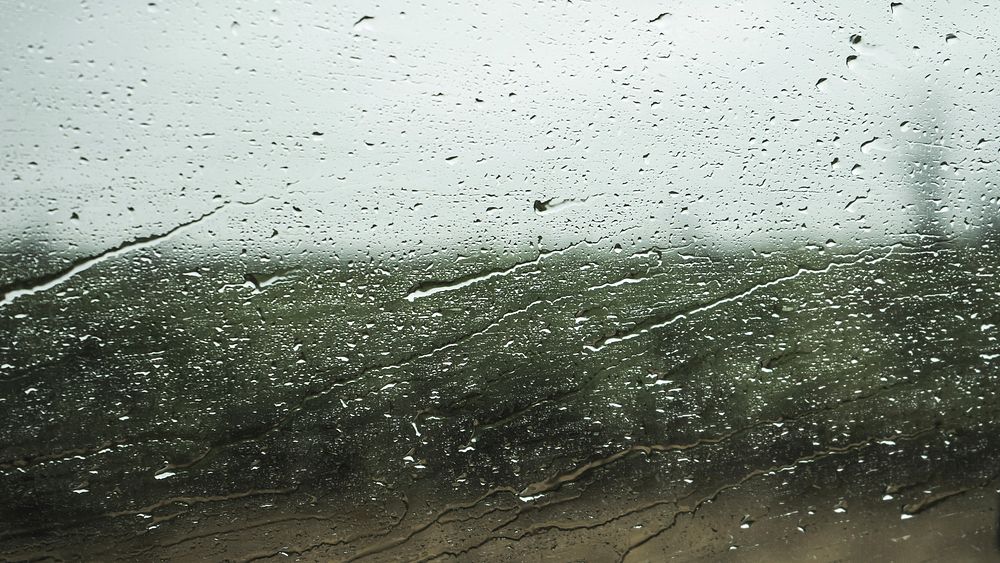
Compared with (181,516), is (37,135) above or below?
above

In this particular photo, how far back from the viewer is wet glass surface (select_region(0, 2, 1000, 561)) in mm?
879

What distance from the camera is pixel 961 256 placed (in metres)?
1.03

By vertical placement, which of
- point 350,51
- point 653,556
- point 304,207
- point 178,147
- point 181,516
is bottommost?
point 653,556

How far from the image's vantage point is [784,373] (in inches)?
39.9

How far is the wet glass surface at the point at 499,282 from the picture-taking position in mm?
879

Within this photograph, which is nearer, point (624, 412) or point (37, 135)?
point (37, 135)

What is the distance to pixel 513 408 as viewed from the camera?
98cm

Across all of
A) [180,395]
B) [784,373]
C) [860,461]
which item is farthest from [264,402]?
Answer: [860,461]

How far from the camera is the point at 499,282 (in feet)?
3.15

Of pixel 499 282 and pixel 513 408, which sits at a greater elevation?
pixel 499 282

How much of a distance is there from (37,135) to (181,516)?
595mm

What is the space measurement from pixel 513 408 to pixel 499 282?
21 centimetres

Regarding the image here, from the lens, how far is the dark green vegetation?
0.90 m

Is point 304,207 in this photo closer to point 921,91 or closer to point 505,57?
point 505,57
